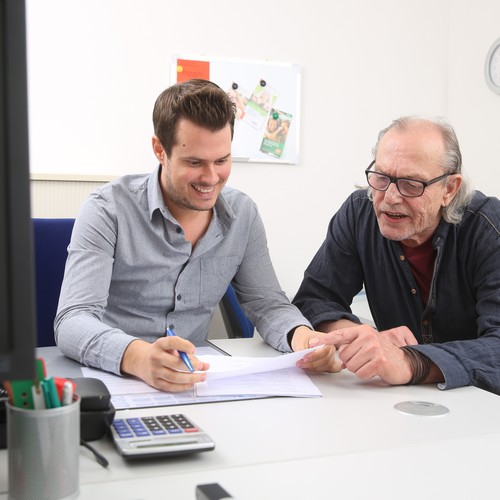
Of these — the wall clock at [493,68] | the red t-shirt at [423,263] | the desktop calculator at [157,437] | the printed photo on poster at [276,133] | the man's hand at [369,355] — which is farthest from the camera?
the printed photo on poster at [276,133]

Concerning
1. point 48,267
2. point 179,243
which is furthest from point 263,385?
point 48,267

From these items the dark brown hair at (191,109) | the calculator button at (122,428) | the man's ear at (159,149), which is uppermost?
the dark brown hair at (191,109)

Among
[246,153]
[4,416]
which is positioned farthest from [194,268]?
[246,153]

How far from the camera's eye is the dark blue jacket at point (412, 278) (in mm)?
1581

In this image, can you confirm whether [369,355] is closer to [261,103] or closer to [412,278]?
[412,278]

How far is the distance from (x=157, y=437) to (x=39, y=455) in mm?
179

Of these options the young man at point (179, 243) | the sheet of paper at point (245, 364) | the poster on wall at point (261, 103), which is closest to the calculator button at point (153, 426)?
the sheet of paper at point (245, 364)

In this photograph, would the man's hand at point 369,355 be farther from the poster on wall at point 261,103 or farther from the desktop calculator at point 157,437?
the poster on wall at point 261,103

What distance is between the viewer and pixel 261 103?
320 centimetres

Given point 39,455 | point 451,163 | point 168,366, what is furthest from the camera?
point 451,163

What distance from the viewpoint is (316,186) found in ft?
11.0

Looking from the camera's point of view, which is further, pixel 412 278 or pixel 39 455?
pixel 412 278

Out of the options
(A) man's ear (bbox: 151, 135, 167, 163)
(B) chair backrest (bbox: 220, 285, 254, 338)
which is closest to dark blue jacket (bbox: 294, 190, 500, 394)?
(B) chair backrest (bbox: 220, 285, 254, 338)

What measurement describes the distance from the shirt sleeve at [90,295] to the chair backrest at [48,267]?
0.38 m
